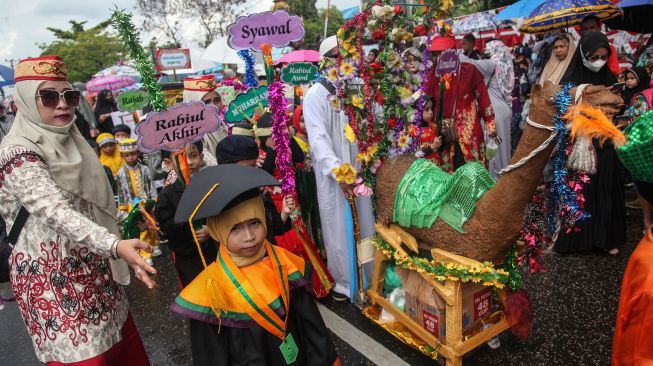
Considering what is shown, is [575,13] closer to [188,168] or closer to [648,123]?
[648,123]

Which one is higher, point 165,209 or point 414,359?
point 165,209

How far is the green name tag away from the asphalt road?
4.12 ft

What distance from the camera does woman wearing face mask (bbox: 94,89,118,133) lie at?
8.93 meters

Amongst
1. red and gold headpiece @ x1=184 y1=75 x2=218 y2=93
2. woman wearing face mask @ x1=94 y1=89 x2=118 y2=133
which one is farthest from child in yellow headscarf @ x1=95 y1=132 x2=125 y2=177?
woman wearing face mask @ x1=94 y1=89 x2=118 y2=133

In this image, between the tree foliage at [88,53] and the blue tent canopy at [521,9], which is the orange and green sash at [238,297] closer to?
the blue tent canopy at [521,9]

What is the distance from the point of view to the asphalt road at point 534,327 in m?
2.96

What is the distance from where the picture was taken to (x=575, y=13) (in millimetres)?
5367

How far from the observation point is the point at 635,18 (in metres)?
6.16

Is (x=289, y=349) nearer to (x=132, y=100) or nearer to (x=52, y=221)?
(x=52, y=221)

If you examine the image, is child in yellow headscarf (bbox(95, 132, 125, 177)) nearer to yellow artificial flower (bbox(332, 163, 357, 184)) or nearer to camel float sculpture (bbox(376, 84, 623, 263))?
yellow artificial flower (bbox(332, 163, 357, 184))

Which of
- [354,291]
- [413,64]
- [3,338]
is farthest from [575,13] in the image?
[3,338]

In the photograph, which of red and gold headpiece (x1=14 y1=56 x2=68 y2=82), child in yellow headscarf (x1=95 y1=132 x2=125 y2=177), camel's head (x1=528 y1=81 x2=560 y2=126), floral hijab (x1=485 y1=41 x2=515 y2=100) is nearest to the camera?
red and gold headpiece (x1=14 y1=56 x2=68 y2=82)

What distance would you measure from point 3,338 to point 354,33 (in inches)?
165

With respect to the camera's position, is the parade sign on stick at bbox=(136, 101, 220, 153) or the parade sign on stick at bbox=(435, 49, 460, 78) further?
the parade sign on stick at bbox=(435, 49, 460, 78)
